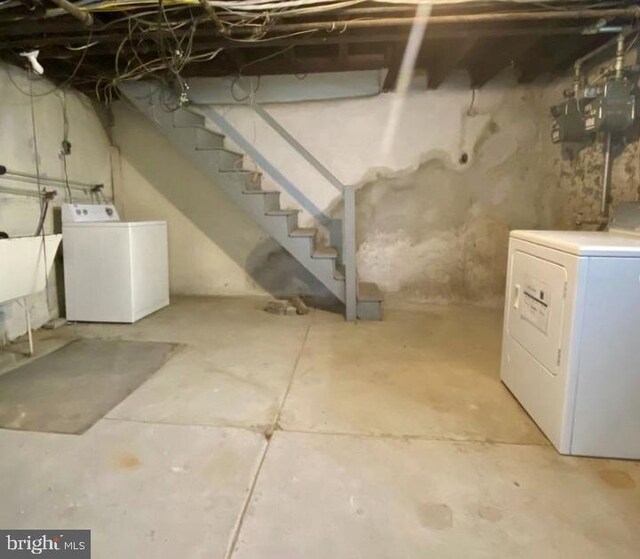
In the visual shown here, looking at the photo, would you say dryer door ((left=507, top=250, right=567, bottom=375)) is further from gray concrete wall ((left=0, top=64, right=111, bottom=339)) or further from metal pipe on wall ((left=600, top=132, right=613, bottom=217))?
gray concrete wall ((left=0, top=64, right=111, bottom=339))

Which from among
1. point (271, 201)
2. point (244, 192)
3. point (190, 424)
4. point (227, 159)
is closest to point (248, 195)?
point (244, 192)

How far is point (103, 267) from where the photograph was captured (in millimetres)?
3525

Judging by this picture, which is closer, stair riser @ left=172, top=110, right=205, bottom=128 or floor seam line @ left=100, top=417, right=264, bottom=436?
floor seam line @ left=100, top=417, right=264, bottom=436

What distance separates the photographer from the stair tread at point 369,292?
147 inches

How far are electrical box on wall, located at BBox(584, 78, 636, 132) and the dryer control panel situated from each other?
3.89 meters

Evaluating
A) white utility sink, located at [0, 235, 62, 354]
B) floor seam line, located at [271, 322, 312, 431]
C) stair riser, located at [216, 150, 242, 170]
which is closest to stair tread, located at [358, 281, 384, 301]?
floor seam line, located at [271, 322, 312, 431]

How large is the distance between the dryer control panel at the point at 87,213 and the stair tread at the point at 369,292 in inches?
95.3

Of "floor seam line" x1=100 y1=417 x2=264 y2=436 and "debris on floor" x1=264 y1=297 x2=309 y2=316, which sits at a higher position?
"debris on floor" x1=264 y1=297 x2=309 y2=316

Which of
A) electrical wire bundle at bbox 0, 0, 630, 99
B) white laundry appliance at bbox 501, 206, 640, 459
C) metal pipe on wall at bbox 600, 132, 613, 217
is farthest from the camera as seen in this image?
metal pipe on wall at bbox 600, 132, 613, 217

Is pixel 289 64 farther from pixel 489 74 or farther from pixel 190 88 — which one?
pixel 489 74

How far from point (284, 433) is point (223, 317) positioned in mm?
2083

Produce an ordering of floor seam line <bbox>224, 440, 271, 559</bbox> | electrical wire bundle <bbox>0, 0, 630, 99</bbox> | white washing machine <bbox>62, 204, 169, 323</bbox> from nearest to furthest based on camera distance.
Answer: floor seam line <bbox>224, 440, 271, 559</bbox>
electrical wire bundle <bbox>0, 0, 630, 99</bbox>
white washing machine <bbox>62, 204, 169, 323</bbox>

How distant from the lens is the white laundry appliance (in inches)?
63.9

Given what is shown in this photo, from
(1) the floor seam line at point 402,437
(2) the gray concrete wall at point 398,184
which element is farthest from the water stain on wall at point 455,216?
(1) the floor seam line at point 402,437
